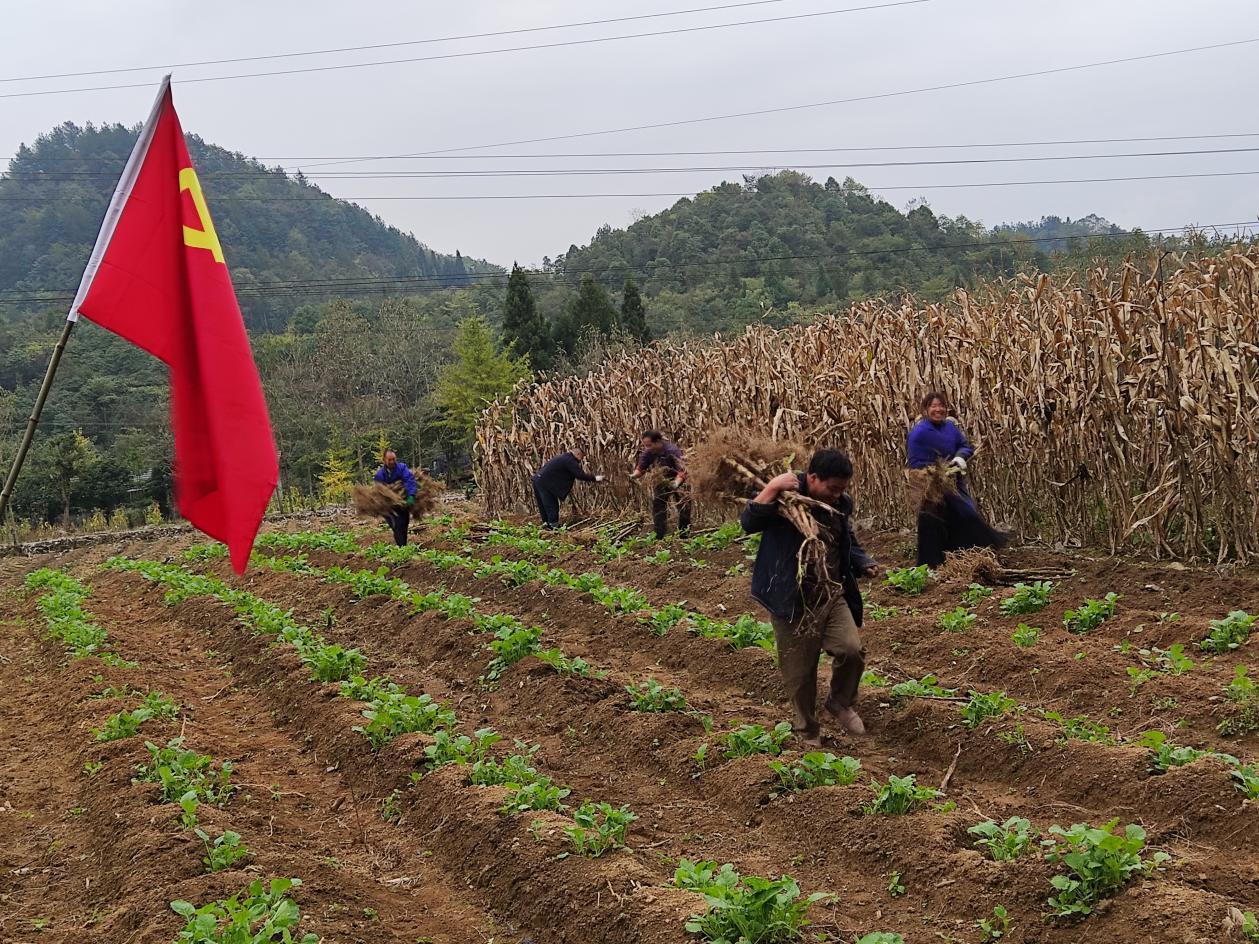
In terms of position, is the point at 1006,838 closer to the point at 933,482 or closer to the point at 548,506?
the point at 933,482

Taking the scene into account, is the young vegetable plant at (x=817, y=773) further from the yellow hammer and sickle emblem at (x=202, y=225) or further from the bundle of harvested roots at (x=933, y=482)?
the bundle of harvested roots at (x=933, y=482)

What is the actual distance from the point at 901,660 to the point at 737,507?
80.1 inches

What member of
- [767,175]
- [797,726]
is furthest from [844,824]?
[767,175]

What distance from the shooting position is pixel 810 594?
7.11 metres

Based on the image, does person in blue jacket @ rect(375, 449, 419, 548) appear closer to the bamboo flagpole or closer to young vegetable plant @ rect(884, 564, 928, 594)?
young vegetable plant @ rect(884, 564, 928, 594)

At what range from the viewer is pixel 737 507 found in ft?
26.6

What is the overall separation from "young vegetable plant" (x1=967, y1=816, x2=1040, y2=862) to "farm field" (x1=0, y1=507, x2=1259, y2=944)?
2cm

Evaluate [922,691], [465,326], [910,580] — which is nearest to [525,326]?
[465,326]

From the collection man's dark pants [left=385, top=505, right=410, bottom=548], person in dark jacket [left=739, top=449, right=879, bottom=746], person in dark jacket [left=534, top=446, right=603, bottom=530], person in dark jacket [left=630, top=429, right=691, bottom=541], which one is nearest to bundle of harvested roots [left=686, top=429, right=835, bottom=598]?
person in dark jacket [left=739, top=449, right=879, bottom=746]

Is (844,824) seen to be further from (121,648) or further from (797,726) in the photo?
(121,648)

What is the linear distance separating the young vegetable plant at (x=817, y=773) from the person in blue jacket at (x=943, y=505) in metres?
5.49

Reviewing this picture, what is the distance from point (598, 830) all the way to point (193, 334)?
3.11 meters

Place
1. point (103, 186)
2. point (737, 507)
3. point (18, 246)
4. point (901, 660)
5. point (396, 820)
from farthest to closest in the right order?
point (103, 186) < point (18, 246) < point (901, 660) < point (737, 507) < point (396, 820)

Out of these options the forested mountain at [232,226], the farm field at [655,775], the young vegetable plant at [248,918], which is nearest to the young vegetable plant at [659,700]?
the farm field at [655,775]
